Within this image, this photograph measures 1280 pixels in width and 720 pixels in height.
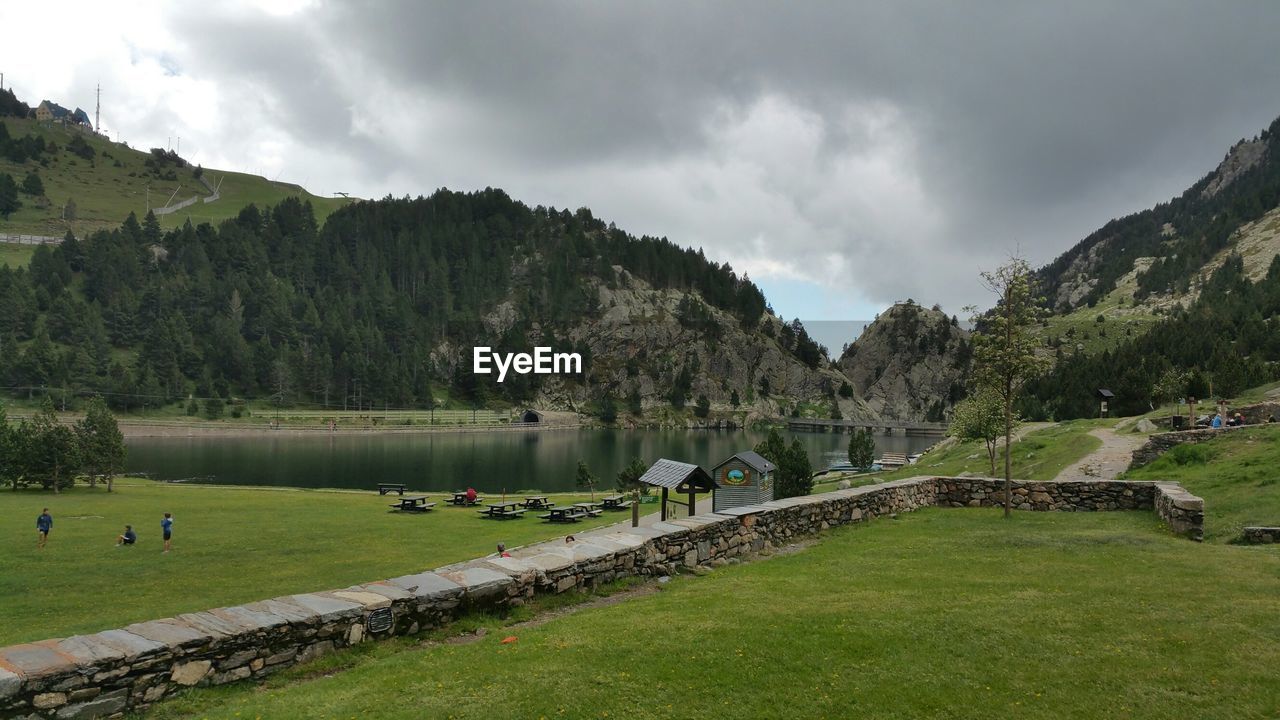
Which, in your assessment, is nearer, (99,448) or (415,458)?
(99,448)

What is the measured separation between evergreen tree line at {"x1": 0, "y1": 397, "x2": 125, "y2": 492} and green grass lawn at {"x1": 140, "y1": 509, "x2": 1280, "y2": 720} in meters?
56.4

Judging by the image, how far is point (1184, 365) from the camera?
111 metres

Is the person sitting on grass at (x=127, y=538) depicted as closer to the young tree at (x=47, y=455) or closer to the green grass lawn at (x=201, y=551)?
the green grass lawn at (x=201, y=551)

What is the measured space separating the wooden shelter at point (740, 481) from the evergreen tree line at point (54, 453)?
48739 millimetres

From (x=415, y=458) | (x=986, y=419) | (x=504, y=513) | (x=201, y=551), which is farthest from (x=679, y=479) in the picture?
(x=415, y=458)

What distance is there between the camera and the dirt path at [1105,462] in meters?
33.4

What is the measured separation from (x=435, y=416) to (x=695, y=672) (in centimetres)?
19795

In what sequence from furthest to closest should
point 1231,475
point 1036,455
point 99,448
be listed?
point 99,448 → point 1036,455 → point 1231,475

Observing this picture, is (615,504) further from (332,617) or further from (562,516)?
(332,617)

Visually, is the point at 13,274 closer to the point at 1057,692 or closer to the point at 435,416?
the point at 435,416

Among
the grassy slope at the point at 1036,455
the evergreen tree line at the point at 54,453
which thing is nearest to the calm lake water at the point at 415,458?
the evergreen tree line at the point at 54,453

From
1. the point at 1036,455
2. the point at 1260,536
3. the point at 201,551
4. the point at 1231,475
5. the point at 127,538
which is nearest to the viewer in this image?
the point at 1260,536

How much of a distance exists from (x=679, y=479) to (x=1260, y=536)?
64.0 ft

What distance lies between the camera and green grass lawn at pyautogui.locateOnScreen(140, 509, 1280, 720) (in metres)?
7.88
